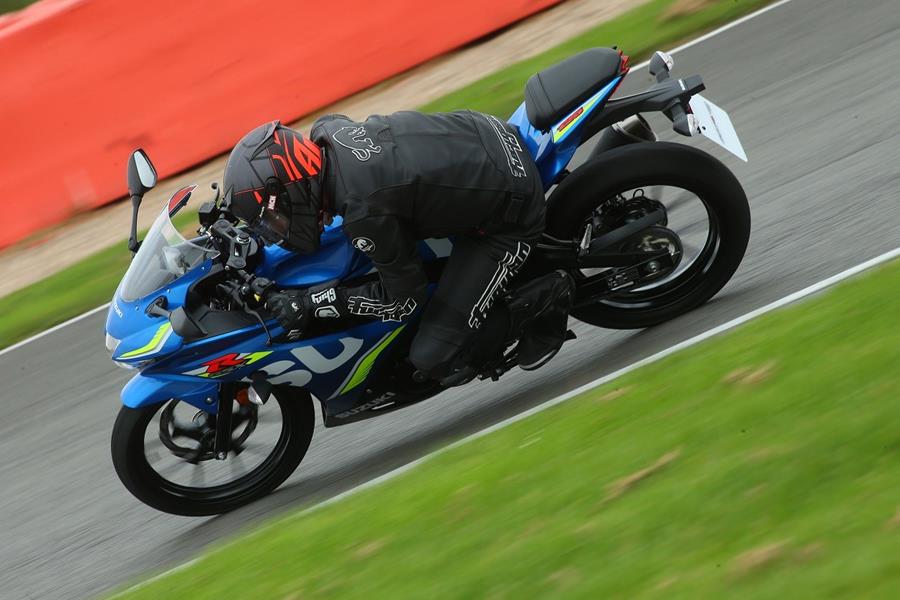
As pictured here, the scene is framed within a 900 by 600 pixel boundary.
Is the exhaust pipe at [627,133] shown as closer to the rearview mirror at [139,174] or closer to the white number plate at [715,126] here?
the white number plate at [715,126]

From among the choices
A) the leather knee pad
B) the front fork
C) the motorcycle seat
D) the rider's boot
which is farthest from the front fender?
the motorcycle seat

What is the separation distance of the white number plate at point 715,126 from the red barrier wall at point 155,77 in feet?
18.6

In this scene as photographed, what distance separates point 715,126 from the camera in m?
5.36

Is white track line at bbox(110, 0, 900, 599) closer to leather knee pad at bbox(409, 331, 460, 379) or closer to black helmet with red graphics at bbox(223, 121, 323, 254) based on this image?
leather knee pad at bbox(409, 331, 460, 379)

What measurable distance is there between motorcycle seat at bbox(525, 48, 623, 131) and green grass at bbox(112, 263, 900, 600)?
124 cm

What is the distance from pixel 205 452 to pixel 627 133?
2.58 m

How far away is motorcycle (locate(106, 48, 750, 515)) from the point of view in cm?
526

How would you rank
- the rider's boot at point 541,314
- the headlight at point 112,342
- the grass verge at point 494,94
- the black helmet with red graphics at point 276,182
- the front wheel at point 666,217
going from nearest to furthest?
the black helmet with red graphics at point 276,182
the headlight at point 112,342
the front wheel at point 666,217
the rider's boot at point 541,314
the grass verge at point 494,94

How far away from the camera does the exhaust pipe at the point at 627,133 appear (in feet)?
18.7

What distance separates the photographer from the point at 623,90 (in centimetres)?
946

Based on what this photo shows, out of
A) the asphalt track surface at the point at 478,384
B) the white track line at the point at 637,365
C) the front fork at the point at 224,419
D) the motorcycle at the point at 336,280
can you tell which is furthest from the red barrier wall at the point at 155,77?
the white track line at the point at 637,365

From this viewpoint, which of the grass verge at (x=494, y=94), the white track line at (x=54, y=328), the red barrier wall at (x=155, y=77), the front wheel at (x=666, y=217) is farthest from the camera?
the red barrier wall at (x=155, y=77)

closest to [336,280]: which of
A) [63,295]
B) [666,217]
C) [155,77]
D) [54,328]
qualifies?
[666,217]

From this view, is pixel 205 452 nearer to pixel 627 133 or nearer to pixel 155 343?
pixel 155 343
